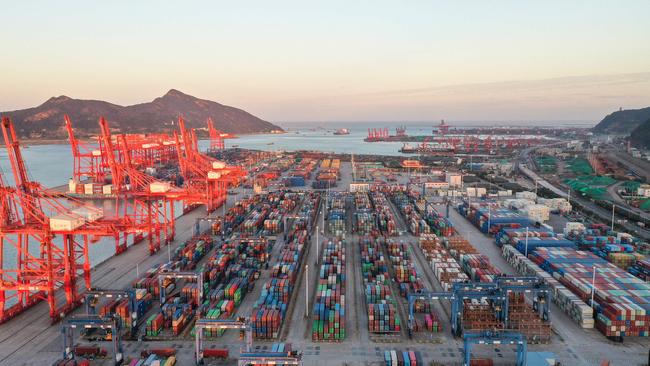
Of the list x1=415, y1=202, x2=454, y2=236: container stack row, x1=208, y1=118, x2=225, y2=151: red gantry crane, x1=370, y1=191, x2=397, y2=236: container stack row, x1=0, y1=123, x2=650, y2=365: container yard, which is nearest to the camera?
x1=0, y1=123, x2=650, y2=365: container yard

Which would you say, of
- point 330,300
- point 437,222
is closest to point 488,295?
point 330,300

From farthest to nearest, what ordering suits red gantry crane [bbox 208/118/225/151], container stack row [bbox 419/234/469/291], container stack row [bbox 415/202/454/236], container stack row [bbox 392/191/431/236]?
red gantry crane [bbox 208/118/225/151] → container stack row [bbox 392/191/431/236] → container stack row [bbox 415/202/454/236] → container stack row [bbox 419/234/469/291]

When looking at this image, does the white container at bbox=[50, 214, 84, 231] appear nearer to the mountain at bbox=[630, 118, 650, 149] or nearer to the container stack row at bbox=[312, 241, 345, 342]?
the container stack row at bbox=[312, 241, 345, 342]

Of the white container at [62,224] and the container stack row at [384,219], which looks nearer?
the white container at [62,224]

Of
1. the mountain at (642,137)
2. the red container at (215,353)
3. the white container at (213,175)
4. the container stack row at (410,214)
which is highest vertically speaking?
the mountain at (642,137)

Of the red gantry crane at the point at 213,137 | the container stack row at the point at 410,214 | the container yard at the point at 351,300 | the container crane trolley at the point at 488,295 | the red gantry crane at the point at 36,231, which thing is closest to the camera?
the container yard at the point at 351,300

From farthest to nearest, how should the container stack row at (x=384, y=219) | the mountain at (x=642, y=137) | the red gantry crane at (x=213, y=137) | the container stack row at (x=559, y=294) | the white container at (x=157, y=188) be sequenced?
the mountain at (x=642, y=137) → the red gantry crane at (x=213, y=137) → the container stack row at (x=384, y=219) → the white container at (x=157, y=188) → the container stack row at (x=559, y=294)

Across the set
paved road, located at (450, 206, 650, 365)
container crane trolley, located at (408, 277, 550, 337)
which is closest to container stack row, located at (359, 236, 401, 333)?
container crane trolley, located at (408, 277, 550, 337)

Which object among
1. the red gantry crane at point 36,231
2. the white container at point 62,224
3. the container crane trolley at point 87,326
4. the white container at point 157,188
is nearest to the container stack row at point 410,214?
the white container at point 157,188

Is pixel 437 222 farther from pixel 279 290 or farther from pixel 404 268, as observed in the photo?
pixel 279 290

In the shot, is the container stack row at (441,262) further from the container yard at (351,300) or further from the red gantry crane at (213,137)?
the red gantry crane at (213,137)
